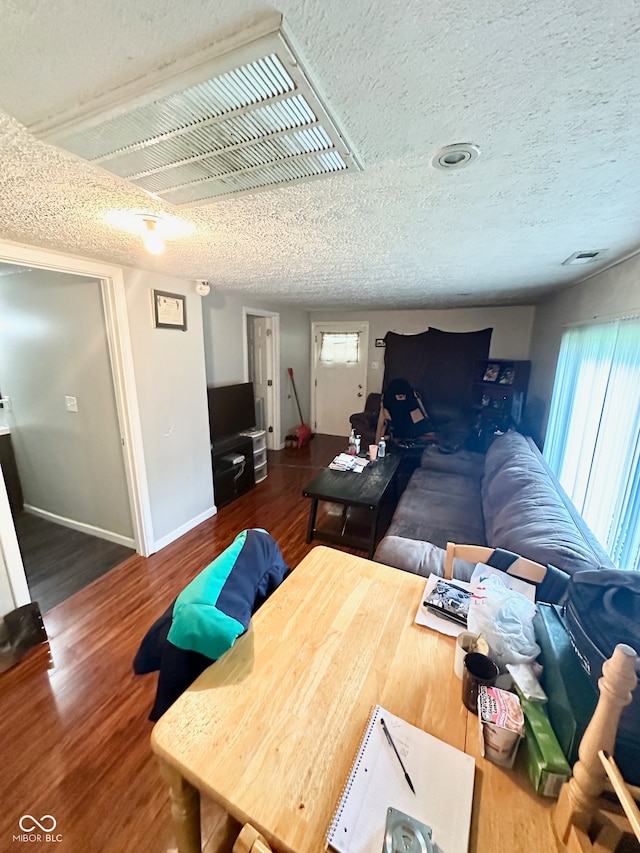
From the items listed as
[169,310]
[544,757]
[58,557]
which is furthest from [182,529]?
[544,757]

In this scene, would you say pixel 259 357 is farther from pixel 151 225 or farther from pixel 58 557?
pixel 151 225

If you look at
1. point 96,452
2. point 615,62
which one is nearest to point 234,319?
point 96,452

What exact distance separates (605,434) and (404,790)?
2114mm

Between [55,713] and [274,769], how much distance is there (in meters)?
1.47

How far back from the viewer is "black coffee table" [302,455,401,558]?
8.29ft

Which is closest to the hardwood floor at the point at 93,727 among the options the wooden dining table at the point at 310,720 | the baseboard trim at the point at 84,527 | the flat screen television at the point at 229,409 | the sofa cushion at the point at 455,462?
the baseboard trim at the point at 84,527

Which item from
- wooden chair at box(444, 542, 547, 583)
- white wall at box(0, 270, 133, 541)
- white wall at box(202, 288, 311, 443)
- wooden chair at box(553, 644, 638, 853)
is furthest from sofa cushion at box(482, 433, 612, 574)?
white wall at box(202, 288, 311, 443)

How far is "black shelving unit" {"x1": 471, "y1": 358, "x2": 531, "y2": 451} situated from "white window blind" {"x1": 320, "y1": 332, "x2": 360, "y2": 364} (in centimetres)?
194

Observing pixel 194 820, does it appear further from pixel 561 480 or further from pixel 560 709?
pixel 561 480

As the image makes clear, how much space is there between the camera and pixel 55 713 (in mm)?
1488

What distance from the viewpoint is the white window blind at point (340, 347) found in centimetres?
562

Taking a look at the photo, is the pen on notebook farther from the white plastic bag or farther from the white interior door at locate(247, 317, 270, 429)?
the white interior door at locate(247, 317, 270, 429)

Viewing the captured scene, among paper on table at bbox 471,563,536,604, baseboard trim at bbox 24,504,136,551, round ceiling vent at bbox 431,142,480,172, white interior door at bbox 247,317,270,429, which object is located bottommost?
baseboard trim at bbox 24,504,136,551

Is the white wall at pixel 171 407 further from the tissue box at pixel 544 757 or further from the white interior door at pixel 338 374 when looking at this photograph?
the white interior door at pixel 338 374
